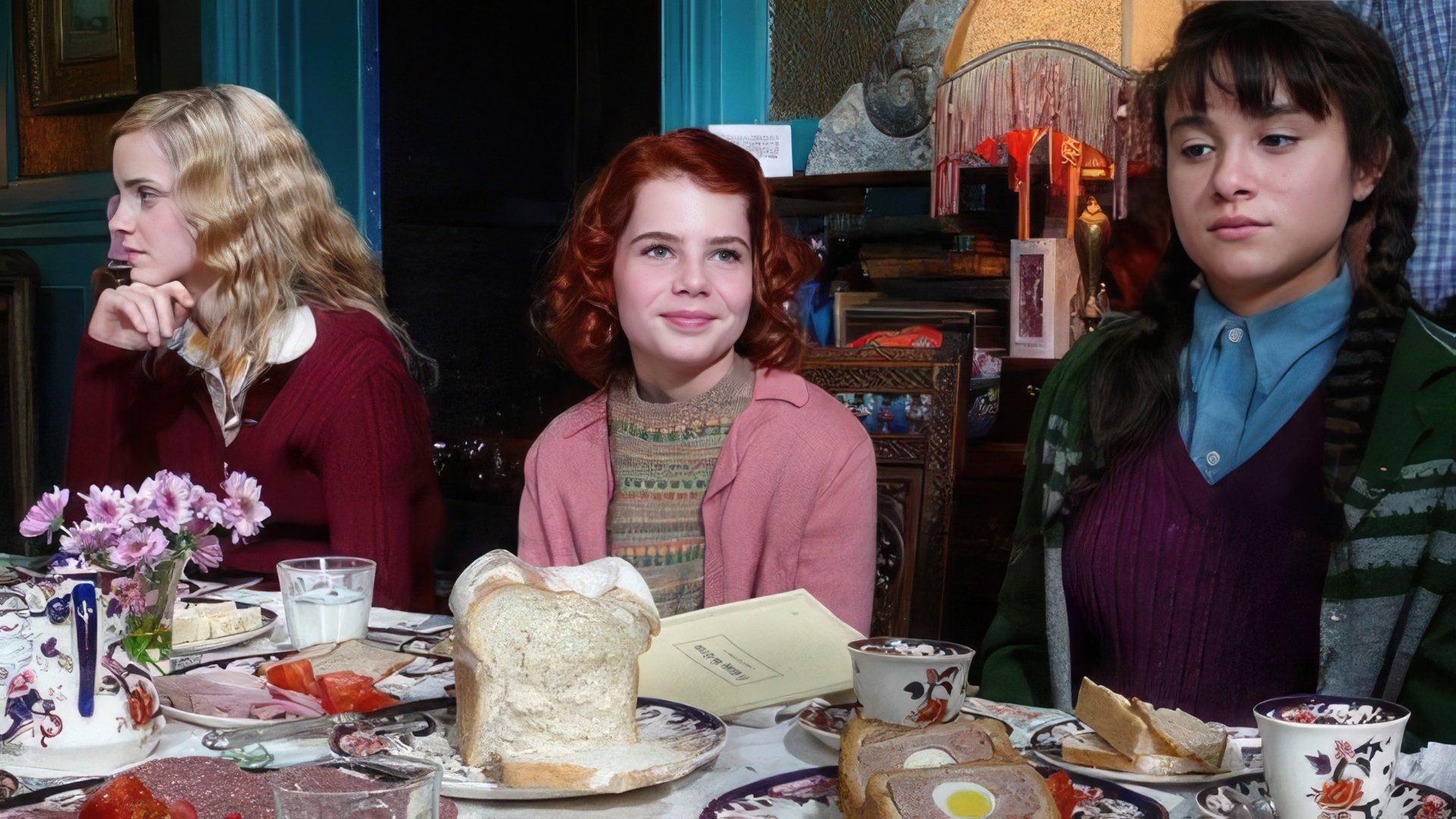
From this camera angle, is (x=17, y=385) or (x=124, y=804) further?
(x=17, y=385)

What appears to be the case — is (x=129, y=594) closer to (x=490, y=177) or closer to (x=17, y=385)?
(x=490, y=177)

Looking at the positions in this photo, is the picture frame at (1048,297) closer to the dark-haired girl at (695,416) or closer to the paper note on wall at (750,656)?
the dark-haired girl at (695,416)

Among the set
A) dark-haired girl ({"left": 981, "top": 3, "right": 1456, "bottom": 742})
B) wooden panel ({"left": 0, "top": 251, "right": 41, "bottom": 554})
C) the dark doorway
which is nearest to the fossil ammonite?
the dark doorway

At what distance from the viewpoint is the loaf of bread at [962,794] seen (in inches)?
39.9

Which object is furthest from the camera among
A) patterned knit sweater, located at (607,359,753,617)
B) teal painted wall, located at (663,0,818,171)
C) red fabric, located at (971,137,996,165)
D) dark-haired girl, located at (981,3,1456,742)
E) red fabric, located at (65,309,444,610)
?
teal painted wall, located at (663,0,818,171)

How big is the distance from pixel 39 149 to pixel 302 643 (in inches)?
118

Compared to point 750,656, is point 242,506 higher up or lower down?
higher up

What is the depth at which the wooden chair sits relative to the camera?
7.39ft

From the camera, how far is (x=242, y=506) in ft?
5.70

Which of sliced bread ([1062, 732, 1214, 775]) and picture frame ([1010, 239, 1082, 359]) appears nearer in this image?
sliced bread ([1062, 732, 1214, 775])

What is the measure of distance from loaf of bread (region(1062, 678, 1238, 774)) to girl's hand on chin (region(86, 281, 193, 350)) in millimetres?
2075

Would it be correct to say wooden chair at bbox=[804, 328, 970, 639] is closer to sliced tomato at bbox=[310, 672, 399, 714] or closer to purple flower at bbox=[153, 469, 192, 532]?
sliced tomato at bbox=[310, 672, 399, 714]

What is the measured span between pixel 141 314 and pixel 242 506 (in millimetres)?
1112

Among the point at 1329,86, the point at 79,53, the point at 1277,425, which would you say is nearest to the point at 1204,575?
the point at 1277,425
